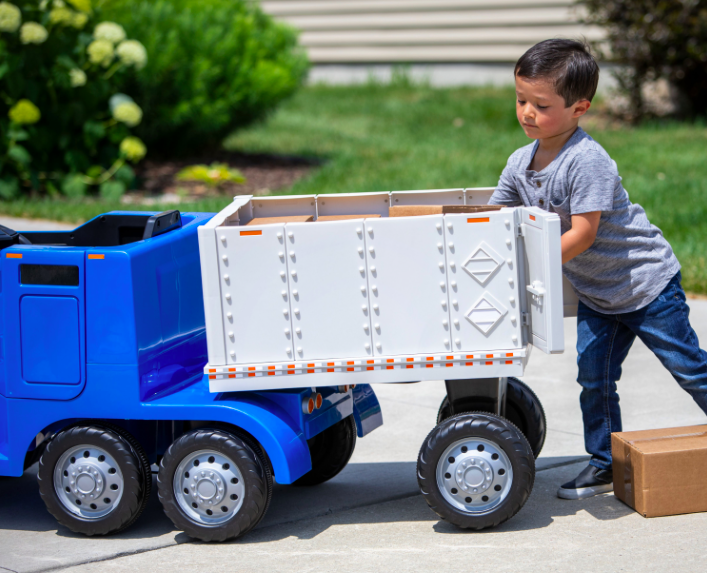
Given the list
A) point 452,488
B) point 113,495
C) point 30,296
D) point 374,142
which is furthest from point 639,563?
point 374,142

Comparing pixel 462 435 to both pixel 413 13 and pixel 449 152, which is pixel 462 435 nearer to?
pixel 449 152

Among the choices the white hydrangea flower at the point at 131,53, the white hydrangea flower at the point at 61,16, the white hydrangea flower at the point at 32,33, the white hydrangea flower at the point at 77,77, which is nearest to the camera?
the white hydrangea flower at the point at 32,33

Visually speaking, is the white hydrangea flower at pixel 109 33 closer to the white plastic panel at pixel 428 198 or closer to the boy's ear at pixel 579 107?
the white plastic panel at pixel 428 198

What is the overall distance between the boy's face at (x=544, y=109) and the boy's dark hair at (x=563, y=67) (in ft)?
0.07

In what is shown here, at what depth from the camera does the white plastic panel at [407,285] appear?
126 inches

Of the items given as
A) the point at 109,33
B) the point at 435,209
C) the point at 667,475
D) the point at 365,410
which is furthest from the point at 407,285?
the point at 109,33

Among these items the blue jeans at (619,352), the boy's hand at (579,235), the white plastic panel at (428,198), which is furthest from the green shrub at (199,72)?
the boy's hand at (579,235)

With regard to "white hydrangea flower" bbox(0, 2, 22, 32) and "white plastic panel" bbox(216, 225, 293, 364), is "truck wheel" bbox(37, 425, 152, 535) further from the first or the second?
"white hydrangea flower" bbox(0, 2, 22, 32)

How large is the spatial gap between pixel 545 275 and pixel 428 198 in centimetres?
94

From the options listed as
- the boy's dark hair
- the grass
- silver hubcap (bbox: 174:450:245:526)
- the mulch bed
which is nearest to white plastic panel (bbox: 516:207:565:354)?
the boy's dark hair

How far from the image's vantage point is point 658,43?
1238cm

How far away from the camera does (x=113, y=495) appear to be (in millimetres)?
3504

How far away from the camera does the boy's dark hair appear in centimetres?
338

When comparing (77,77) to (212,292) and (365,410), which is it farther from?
(212,292)
